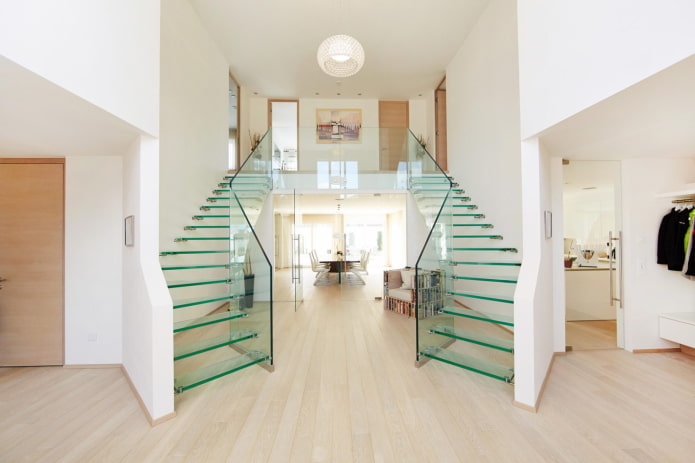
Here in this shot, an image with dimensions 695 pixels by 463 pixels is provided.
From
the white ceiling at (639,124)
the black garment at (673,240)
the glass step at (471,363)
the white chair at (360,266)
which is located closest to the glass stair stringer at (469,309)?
the glass step at (471,363)

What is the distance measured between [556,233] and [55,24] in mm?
4812

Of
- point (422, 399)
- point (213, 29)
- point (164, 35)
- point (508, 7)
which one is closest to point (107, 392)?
point (422, 399)

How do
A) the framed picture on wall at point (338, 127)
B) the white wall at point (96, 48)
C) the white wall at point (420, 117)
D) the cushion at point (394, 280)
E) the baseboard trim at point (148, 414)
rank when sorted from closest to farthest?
the white wall at point (96, 48), the baseboard trim at point (148, 414), the cushion at point (394, 280), the framed picture on wall at point (338, 127), the white wall at point (420, 117)

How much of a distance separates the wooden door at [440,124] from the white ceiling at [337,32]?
1.09ft

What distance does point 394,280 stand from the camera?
20.1ft

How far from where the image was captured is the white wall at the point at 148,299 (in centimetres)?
242

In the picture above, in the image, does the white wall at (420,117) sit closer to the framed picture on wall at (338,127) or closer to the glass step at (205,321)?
the framed picture on wall at (338,127)

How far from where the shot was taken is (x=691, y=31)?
60.1 inches

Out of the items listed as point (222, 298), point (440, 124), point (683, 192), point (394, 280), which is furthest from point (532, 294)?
Answer: point (440, 124)

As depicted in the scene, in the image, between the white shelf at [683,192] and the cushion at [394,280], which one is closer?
the white shelf at [683,192]

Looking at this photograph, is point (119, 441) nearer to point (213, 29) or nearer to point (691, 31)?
point (691, 31)

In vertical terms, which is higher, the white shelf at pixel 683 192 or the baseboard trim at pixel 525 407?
the white shelf at pixel 683 192

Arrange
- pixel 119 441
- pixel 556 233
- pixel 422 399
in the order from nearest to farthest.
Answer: pixel 119 441
pixel 422 399
pixel 556 233

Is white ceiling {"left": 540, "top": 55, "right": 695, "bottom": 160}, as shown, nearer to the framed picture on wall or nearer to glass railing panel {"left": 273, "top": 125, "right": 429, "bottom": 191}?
glass railing panel {"left": 273, "top": 125, "right": 429, "bottom": 191}
